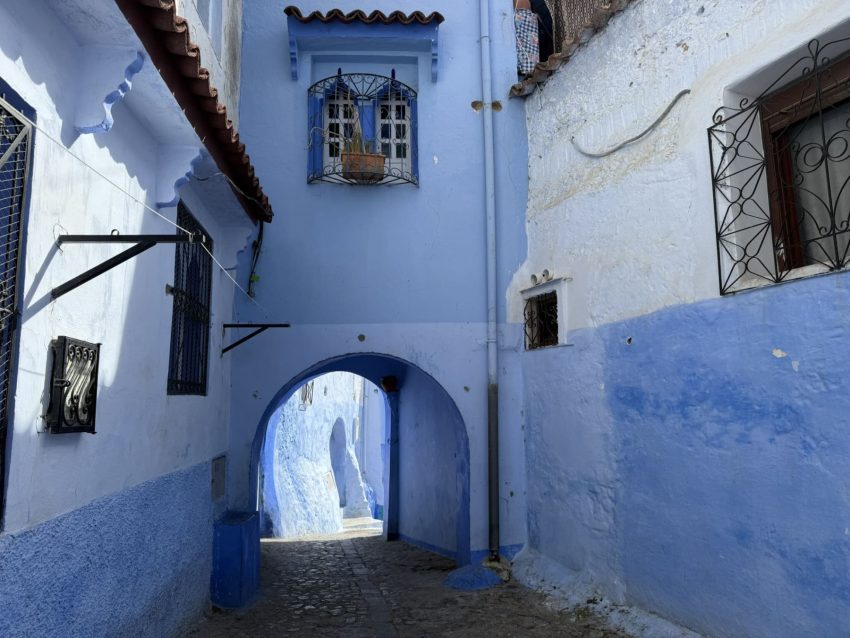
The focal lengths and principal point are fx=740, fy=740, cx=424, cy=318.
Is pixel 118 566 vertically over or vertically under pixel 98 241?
under

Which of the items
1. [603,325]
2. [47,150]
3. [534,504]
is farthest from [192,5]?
[534,504]

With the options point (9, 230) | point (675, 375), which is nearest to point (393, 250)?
point (675, 375)

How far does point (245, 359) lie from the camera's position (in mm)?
7695

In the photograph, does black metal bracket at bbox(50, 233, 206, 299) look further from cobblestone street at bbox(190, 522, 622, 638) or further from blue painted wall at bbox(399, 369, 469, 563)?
blue painted wall at bbox(399, 369, 469, 563)

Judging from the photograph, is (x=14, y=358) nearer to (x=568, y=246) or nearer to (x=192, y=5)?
(x=192, y=5)

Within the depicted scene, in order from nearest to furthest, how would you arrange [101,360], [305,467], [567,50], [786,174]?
[101,360] → [786,174] → [567,50] → [305,467]

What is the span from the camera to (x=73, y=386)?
3.60 m

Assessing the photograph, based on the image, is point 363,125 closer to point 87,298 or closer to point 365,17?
point 365,17

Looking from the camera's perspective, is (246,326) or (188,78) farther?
(246,326)

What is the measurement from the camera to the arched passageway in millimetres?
8070

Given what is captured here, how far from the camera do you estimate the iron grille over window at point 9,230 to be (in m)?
3.01

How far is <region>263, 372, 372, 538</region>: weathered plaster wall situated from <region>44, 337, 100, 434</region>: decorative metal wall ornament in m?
12.4

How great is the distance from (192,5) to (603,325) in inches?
174

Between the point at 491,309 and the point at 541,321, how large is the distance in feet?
1.89
